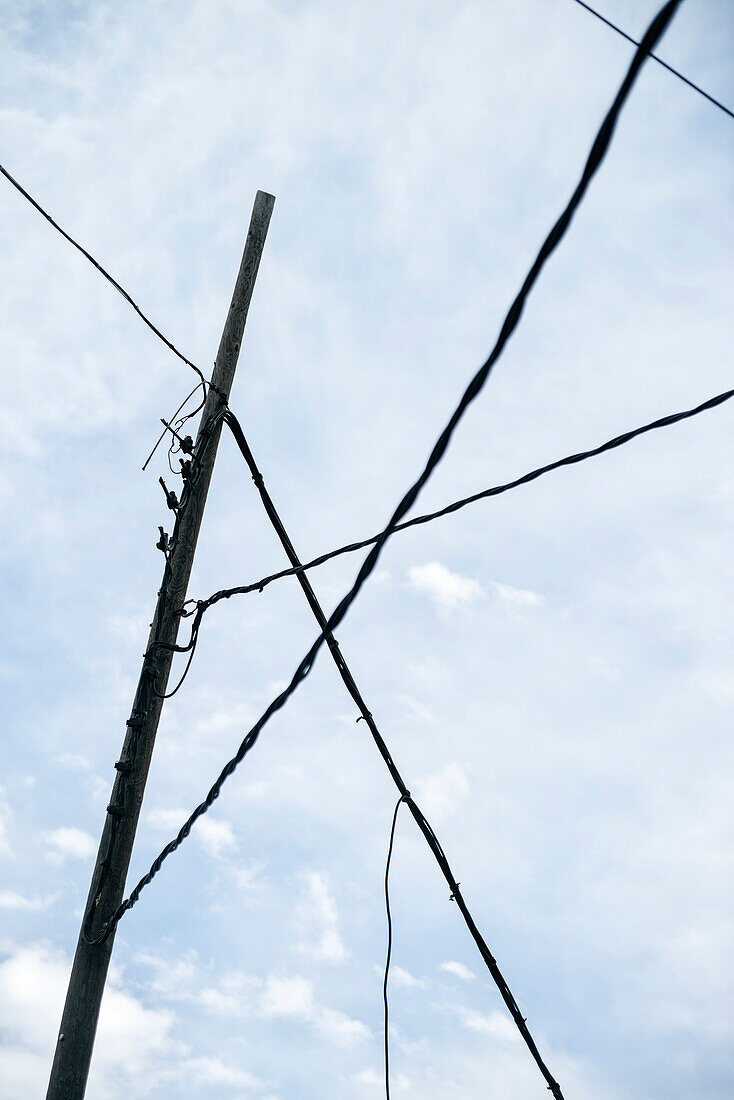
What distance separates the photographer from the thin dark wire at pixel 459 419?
1.83 m

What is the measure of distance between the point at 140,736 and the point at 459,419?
123 inches

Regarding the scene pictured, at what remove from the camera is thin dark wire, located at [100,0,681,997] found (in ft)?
6.01

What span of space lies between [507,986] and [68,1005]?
241cm

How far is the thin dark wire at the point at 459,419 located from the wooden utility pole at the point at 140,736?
19 cm

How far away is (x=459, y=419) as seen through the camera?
2756mm

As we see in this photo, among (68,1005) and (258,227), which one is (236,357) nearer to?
(258,227)

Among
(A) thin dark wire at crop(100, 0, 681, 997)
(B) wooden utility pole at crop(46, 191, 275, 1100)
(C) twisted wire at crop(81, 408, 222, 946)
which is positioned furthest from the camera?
(C) twisted wire at crop(81, 408, 222, 946)

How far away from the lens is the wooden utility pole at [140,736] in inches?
172

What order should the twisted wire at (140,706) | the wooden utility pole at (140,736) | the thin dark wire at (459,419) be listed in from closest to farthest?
the thin dark wire at (459,419) → the wooden utility pole at (140,736) → the twisted wire at (140,706)

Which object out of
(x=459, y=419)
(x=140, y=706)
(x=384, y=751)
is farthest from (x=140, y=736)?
(x=459, y=419)

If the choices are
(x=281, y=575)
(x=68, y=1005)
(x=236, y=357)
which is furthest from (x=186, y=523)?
(x=68, y=1005)

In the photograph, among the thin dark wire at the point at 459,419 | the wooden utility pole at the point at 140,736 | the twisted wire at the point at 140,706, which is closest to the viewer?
the thin dark wire at the point at 459,419

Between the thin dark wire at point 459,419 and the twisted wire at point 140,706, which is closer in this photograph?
the thin dark wire at point 459,419

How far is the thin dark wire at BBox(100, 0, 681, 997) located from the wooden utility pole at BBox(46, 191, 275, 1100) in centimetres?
19
